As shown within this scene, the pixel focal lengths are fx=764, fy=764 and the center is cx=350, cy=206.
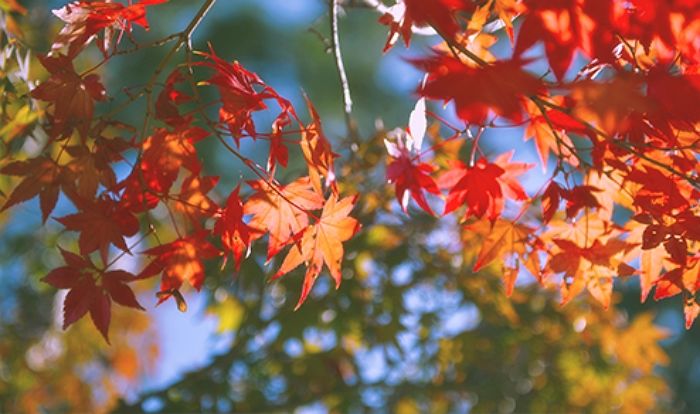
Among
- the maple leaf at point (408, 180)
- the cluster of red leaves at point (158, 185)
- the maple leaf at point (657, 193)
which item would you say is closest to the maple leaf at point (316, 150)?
the cluster of red leaves at point (158, 185)

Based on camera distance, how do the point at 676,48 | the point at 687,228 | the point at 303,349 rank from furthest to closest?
1. the point at 303,349
2. the point at 687,228
3. the point at 676,48

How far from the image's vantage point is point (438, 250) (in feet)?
5.69

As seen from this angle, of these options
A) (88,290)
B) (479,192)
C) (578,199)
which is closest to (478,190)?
(479,192)

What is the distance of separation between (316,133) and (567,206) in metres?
0.29

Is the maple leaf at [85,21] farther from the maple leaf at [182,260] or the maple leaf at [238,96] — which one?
the maple leaf at [182,260]

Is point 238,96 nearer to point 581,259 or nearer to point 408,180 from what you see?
point 408,180

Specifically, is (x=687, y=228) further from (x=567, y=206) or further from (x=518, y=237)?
(x=518, y=237)

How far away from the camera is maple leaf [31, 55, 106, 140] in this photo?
0.81 metres

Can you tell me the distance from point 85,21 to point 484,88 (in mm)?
497

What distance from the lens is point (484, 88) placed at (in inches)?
20.5

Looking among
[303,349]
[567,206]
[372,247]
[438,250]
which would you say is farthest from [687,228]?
[303,349]

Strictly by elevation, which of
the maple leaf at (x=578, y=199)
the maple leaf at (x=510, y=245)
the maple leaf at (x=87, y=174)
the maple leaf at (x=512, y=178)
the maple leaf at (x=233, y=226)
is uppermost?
the maple leaf at (x=87, y=174)

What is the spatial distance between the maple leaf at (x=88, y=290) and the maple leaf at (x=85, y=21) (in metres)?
0.22

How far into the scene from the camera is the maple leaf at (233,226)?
2.59 ft
